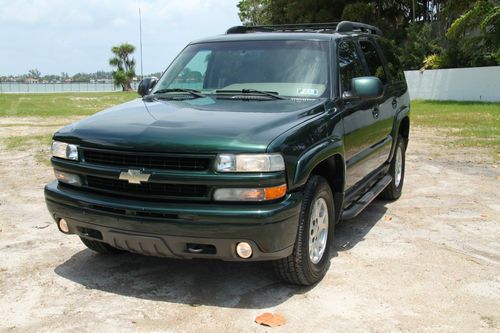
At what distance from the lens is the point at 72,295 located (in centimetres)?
400

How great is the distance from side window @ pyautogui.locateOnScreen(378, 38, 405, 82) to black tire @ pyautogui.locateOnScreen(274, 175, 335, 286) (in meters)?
2.93

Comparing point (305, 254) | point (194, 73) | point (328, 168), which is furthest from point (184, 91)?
point (305, 254)

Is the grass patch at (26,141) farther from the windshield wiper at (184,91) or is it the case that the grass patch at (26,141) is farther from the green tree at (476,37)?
the green tree at (476,37)

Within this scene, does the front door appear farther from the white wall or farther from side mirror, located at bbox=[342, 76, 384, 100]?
the white wall

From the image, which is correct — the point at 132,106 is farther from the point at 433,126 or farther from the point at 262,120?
the point at 433,126

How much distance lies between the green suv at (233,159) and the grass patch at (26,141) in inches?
280

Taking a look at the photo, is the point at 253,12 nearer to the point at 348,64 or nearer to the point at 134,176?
the point at 348,64

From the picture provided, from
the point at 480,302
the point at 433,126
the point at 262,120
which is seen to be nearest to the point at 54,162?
the point at 262,120

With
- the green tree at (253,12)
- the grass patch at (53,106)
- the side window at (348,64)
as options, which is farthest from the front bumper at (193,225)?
the green tree at (253,12)

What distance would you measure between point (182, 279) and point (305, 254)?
1.01 metres

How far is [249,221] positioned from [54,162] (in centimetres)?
166

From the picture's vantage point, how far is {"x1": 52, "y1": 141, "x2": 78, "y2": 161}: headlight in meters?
4.02

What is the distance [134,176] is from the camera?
3668mm

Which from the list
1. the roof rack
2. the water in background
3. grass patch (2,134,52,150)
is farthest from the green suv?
the water in background
